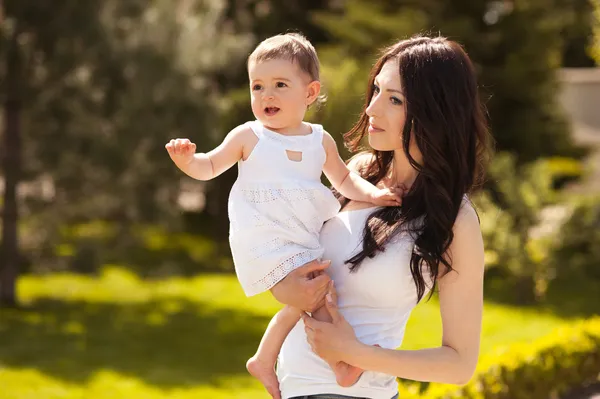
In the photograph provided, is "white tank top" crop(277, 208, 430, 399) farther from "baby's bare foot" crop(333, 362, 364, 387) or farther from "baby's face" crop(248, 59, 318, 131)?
"baby's face" crop(248, 59, 318, 131)

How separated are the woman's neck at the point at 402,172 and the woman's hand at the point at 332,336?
0.50 metres

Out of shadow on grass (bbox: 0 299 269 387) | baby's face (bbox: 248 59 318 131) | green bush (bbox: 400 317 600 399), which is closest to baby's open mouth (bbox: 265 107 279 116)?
baby's face (bbox: 248 59 318 131)

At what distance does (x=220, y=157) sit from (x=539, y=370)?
5.51 m

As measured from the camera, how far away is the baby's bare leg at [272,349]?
2.93 metres

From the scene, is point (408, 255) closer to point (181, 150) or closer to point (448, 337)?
point (448, 337)

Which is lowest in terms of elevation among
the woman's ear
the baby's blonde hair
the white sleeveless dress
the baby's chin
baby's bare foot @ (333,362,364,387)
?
baby's bare foot @ (333,362,364,387)

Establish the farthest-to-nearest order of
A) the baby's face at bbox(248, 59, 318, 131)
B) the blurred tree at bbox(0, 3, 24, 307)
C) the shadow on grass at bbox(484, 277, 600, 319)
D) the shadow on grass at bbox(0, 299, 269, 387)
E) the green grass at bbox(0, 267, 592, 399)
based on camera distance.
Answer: the shadow on grass at bbox(484, 277, 600, 319), the blurred tree at bbox(0, 3, 24, 307), the shadow on grass at bbox(0, 299, 269, 387), the green grass at bbox(0, 267, 592, 399), the baby's face at bbox(248, 59, 318, 131)

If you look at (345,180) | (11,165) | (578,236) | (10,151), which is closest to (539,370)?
(345,180)

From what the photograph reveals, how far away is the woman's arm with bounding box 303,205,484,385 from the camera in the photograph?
262cm

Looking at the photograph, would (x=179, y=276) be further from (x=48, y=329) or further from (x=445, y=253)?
(x=445, y=253)

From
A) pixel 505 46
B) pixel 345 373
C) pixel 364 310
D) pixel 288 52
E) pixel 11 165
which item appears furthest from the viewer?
pixel 505 46

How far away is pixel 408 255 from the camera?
107 inches

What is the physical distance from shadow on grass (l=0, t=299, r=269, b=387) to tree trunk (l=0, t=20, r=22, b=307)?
29.4 inches

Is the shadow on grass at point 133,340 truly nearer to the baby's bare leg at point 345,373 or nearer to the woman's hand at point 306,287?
the woman's hand at point 306,287
